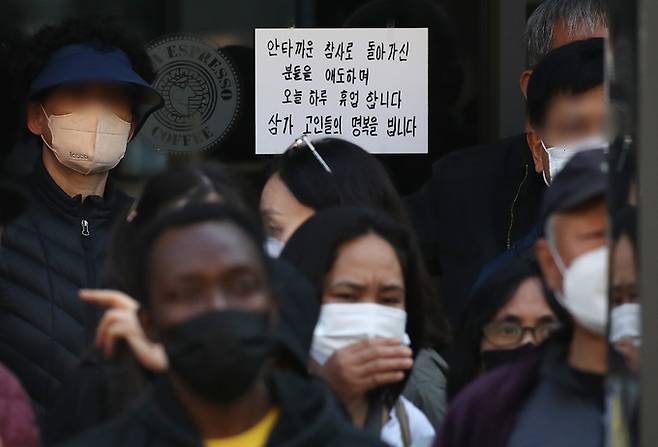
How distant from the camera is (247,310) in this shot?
9.43 feet

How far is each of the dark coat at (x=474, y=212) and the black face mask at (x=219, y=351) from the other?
2181 millimetres

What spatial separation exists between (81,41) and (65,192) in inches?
19.8

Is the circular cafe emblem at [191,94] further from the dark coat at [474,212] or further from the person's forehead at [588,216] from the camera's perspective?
the person's forehead at [588,216]

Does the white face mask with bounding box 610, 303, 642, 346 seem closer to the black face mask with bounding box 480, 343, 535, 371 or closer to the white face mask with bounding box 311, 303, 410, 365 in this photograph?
the white face mask with bounding box 311, 303, 410, 365

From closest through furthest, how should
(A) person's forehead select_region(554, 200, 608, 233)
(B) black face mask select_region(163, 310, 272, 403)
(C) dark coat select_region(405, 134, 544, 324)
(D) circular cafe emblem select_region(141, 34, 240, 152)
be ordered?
(B) black face mask select_region(163, 310, 272, 403), (A) person's forehead select_region(554, 200, 608, 233), (C) dark coat select_region(405, 134, 544, 324), (D) circular cafe emblem select_region(141, 34, 240, 152)

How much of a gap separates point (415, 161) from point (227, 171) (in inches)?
78.2

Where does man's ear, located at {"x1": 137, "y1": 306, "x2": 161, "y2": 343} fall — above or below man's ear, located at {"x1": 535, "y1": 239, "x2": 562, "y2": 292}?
below

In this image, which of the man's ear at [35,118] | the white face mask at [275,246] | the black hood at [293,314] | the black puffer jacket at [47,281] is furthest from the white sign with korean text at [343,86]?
the black hood at [293,314]

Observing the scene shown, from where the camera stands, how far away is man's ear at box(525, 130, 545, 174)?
4.57 m

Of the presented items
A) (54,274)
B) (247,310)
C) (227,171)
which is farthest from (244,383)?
(54,274)

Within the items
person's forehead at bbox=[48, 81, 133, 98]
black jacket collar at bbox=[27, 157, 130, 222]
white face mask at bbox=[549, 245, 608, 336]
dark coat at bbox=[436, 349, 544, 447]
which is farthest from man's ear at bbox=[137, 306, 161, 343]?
person's forehead at bbox=[48, 81, 133, 98]

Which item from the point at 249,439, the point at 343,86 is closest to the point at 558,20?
the point at 343,86

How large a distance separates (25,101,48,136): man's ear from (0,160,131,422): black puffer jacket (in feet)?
0.66

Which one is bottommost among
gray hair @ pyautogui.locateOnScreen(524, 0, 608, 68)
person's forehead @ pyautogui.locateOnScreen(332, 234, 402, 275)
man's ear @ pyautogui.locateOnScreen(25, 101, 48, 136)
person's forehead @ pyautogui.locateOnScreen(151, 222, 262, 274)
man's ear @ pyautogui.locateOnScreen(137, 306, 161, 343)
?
man's ear @ pyautogui.locateOnScreen(137, 306, 161, 343)
